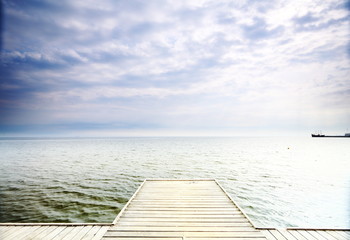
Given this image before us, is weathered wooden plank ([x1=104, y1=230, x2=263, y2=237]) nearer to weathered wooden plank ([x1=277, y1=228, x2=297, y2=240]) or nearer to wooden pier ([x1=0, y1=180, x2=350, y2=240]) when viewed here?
wooden pier ([x1=0, y1=180, x2=350, y2=240])

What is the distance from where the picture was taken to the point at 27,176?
2119 cm

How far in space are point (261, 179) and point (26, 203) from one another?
20632mm

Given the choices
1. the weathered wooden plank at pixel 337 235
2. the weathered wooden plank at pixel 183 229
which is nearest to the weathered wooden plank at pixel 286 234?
the weathered wooden plank at pixel 183 229

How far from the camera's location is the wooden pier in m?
5.35

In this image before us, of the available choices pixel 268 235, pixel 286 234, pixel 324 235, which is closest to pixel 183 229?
pixel 268 235

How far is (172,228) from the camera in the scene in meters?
5.68

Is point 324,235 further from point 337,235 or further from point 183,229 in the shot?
point 183,229

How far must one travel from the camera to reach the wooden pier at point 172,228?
211 inches

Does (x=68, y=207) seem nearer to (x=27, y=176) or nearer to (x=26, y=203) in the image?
(x=26, y=203)

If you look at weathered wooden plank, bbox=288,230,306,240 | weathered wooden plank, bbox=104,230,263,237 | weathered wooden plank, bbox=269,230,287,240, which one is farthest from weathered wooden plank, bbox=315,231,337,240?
weathered wooden plank, bbox=104,230,263,237

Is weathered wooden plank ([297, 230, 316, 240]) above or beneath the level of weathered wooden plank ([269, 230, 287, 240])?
beneath

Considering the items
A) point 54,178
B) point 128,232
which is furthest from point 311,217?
point 54,178

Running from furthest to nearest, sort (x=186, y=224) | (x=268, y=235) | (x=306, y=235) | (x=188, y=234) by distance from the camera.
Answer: (x=186, y=224) < (x=306, y=235) < (x=268, y=235) < (x=188, y=234)

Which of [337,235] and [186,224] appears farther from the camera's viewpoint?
[186,224]
